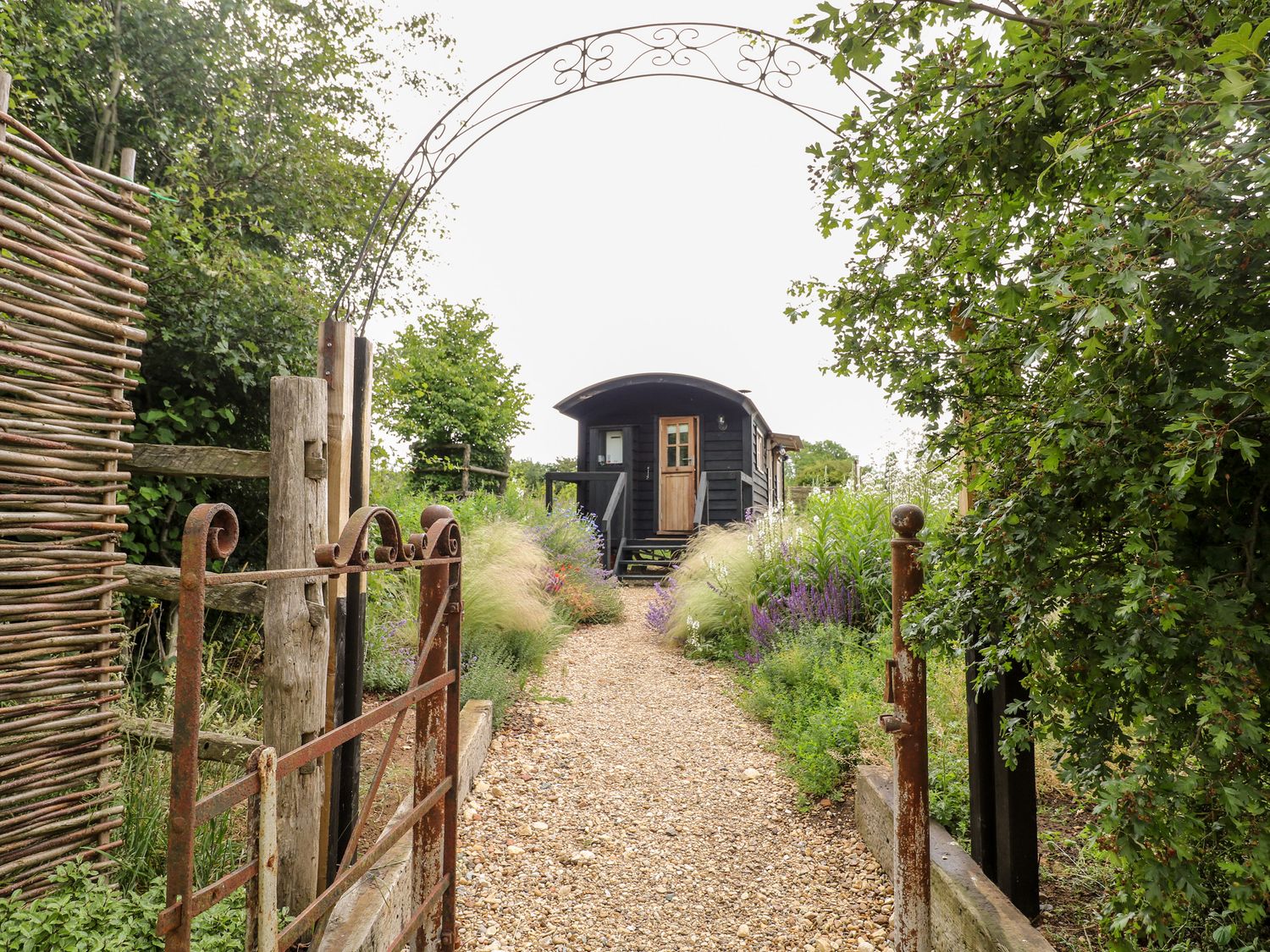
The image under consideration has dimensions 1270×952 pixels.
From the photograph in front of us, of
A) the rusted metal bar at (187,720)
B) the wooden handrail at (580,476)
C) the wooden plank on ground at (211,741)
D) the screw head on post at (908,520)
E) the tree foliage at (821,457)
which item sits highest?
the tree foliage at (821,457)

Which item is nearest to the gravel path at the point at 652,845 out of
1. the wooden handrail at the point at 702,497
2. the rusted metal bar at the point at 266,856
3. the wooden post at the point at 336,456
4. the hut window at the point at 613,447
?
the wooden post at the point at 336,456

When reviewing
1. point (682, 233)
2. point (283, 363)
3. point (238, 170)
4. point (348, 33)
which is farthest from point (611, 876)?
point (682, 233)

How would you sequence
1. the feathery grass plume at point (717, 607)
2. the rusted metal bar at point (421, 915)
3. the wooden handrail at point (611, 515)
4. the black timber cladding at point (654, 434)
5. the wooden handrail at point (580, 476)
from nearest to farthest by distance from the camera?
the rusted metal bar at point (421, 915) < the feathery grass plume at point (717, 607) < the wooden handrail at point (611, 515) < the wooden handrail at point (580, 476) < the black timber cladding at point (654, 434)

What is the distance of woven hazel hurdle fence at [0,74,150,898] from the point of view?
2.08 meters

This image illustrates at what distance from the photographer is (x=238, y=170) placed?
18.9ft

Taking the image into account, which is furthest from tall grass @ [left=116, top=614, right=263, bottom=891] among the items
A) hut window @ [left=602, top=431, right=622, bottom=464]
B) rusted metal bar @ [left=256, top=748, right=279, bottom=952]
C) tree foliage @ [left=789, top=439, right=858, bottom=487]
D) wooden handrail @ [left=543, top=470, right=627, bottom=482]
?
tree foliage @ [left=789, top=439, right=858, bottom=487]

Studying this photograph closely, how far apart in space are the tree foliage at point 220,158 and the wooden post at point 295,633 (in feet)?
2.67

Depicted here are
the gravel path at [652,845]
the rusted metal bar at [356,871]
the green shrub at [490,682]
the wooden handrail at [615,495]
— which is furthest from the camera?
the wooden handrail at [615,495]

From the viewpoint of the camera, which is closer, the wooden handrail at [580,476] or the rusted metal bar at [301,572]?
the rusted metal bar at [301,572]

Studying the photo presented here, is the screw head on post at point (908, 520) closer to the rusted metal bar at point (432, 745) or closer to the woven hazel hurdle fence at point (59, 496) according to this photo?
the rusted metal bar at point (432, 745)

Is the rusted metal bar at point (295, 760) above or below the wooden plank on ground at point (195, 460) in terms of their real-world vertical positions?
below

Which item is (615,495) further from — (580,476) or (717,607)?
(717,607)

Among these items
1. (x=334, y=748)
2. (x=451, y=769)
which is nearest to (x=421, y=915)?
(x=451, y=769)

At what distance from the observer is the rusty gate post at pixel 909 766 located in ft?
6.66
